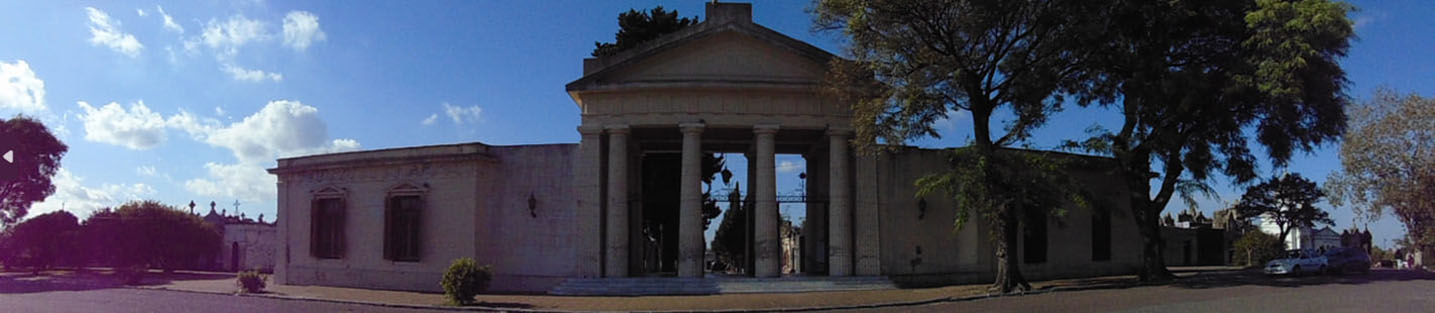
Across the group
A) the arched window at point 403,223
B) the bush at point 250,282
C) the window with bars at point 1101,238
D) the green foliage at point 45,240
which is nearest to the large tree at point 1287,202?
the window with bars at point 1101,238

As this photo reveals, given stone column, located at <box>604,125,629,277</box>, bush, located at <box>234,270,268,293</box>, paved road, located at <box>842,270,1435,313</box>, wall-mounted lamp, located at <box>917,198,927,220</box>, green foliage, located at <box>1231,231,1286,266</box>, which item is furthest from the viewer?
green foliage, located at <box>1231,231,1286,266</box>

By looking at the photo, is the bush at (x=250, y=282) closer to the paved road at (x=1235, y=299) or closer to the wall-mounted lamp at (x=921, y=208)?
the paved road at (x=1235, y=299)

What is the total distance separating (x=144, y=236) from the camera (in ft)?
140

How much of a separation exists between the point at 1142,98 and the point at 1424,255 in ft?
78.9

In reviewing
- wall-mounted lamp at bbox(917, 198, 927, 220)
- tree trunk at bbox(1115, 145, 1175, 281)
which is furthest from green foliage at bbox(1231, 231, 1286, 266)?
wall-mounted lamp at bbox(917, 198, 927, 220)

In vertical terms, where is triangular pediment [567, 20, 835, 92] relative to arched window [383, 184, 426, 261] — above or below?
above

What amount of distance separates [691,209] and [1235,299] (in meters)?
12.8

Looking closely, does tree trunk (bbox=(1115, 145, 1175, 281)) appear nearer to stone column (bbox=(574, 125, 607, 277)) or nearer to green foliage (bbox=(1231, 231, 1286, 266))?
stone column (bbox=(574, 125, 607, 277))

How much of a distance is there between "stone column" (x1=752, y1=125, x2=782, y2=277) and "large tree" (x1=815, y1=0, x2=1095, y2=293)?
2.60 m

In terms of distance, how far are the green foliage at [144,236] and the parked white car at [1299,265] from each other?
146ft

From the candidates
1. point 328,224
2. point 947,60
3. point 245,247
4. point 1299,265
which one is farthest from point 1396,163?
point 245,247

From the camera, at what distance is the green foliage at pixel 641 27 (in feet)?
120

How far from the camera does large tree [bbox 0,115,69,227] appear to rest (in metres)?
45.3

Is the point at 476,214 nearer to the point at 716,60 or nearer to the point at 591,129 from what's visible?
the point at 591,129
